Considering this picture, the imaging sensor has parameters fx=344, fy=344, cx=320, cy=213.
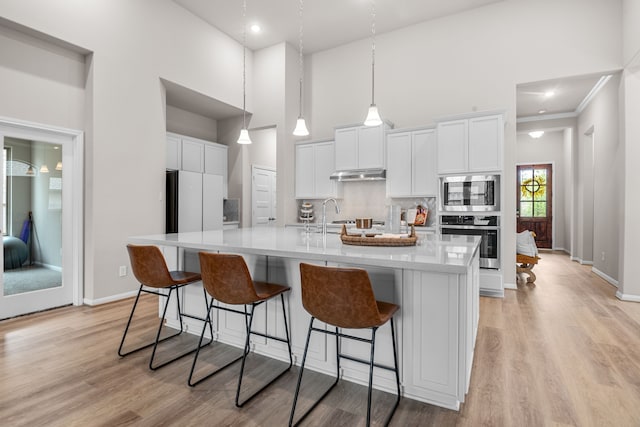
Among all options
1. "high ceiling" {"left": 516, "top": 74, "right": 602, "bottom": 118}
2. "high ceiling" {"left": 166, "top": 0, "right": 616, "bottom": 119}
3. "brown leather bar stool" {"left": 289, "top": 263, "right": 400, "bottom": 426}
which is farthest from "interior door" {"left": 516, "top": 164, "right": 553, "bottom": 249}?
"brown leather bar stool" {"left": 289, "top": 263, "right": 400, "bottom": 426}

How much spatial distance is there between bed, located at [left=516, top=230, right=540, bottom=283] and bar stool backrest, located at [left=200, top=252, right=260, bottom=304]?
444 cm

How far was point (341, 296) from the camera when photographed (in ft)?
5.70

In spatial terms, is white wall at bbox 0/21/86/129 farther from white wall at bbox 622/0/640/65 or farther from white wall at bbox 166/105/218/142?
white wall at bbox 622/0/640/65

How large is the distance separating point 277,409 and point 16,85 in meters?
3.97

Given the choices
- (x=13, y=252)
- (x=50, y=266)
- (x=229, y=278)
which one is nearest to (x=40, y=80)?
(x=13, y=252)

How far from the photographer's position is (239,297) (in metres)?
2.12

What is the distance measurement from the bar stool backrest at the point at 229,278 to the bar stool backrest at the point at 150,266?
0.46 m

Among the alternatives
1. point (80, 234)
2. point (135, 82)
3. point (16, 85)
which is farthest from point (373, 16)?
point (80, 234)

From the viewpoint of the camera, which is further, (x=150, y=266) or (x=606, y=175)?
(x=606, y=175)

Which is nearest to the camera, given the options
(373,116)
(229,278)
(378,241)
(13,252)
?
(229,278)

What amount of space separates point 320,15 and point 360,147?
2040mm

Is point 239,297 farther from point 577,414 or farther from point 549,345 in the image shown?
point 549,345

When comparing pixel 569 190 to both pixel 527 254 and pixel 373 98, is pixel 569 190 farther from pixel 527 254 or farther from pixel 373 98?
pixel 373 98

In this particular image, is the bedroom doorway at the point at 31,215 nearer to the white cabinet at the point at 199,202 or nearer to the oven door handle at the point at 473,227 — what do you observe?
the white cabinet at the point at 199,202
